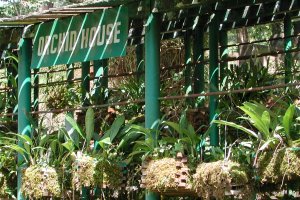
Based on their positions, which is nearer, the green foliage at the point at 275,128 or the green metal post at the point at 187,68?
the green foliage at the point at 275,128

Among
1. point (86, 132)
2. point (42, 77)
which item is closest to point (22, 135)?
point (86, 132)

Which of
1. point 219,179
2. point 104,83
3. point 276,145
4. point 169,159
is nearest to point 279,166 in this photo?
point 276,145

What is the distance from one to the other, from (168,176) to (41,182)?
6.79ft

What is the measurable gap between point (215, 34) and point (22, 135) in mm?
2807

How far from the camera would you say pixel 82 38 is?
29.2 ft

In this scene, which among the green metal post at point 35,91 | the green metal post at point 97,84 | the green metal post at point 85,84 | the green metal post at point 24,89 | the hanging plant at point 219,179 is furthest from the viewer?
the green metal post at point 35,91

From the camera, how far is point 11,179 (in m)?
9.77

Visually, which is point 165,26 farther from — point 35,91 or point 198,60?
point 35,91

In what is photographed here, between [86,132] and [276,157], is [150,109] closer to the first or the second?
[86,132]

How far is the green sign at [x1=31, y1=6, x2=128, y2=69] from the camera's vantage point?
8.33 meters

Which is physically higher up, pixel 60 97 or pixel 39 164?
pixel 60 97

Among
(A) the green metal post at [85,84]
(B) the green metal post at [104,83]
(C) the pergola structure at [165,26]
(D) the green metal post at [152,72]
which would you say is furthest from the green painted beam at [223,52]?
(D) the green metal post at [152,72]

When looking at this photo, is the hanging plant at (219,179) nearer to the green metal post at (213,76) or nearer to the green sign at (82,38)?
the green metal post at (213,76)

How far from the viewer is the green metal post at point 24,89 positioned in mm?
9414
